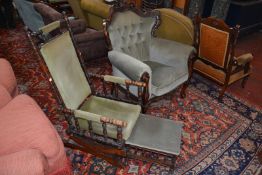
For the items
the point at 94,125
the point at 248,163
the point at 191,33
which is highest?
the point at 191,33

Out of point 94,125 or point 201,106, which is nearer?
point 94,125

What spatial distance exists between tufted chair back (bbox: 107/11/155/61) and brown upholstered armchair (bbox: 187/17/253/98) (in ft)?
2.42

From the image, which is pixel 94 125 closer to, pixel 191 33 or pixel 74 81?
pixel 74 81

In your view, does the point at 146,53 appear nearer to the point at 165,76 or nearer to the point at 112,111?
the point at 165,76

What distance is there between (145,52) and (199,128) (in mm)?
1280

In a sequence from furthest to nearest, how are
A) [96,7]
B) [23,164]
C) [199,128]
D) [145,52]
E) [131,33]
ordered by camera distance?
[96,7], [145,52], [131,33], [199,128], [23,164]

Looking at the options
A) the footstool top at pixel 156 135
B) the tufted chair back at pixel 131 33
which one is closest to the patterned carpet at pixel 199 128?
the footstool top at pixel 156 135

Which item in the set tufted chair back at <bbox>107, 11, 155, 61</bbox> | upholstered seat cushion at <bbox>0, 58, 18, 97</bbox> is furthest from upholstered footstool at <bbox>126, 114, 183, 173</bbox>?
upholstered seat cushion at <bbox>0, 58, 18, 97</bbox>

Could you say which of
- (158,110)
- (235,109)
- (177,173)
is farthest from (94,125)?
(235,109)

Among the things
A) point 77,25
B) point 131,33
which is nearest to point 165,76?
point 131,33

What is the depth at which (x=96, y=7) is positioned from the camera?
4.40 metres

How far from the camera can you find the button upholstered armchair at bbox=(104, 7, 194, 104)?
8.96ft

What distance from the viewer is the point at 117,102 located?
2.49 meters

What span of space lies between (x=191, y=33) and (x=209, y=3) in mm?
2348
